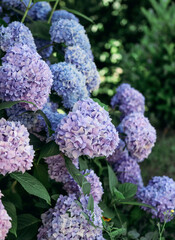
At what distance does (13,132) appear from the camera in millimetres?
1245

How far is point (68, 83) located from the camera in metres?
1.61

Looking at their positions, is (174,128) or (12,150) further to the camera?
(174,128)

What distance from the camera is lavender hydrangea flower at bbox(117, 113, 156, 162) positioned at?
187cm

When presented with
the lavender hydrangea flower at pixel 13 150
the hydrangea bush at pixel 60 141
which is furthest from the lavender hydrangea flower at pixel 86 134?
the lavender hydrangea flower at pixel 13 150

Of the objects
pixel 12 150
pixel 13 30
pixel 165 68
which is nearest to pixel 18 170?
pixel 12 150

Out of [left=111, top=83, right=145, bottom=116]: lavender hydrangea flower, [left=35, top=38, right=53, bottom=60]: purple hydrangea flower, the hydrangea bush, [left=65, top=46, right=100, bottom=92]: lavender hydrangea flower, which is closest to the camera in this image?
the hydrangea bush

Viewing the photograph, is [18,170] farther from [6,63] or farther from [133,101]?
[133,101]

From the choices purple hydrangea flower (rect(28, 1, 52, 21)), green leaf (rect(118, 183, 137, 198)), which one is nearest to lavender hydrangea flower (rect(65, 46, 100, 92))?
purple hydrangea flower (rect(28, 1, 52, 21))

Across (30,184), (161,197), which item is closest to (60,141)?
(30,184)

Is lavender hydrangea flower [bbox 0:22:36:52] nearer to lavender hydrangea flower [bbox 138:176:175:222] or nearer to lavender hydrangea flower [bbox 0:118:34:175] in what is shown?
lavender hydrangea flower [bbox 0:118:34:175]

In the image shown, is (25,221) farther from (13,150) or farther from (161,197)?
(161,197)

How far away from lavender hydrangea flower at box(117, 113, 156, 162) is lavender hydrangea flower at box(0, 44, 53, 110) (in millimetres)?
654

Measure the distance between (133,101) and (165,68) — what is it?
2699 mm

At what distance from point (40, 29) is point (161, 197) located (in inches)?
42.2
